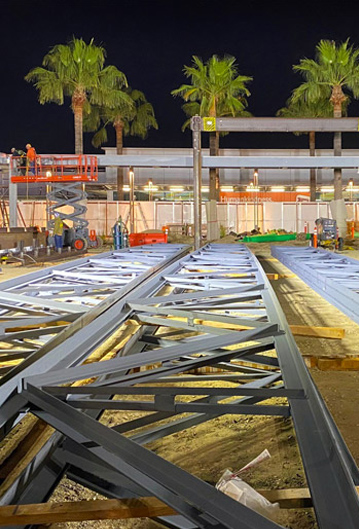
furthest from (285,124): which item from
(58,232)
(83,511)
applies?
(83,511)

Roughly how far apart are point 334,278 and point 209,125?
15210mm

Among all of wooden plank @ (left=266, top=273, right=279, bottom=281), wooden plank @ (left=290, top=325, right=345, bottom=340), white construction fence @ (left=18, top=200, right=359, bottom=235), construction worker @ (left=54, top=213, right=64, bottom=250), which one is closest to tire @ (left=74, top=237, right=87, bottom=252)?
construction worker @ (left=54, top=213, right=64, bottom=250)

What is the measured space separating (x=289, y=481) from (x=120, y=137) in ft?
126

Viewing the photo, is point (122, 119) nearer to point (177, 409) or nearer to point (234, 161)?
point (234, 161)

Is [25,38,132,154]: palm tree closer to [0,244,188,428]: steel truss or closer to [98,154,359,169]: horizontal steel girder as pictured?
[98,154,359,169]: horizontal steel girder

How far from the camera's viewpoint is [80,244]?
2330 centimetres

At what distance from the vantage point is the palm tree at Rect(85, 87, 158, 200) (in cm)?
3875

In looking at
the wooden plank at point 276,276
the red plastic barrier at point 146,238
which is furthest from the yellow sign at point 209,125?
the wooden plank at point 276,276

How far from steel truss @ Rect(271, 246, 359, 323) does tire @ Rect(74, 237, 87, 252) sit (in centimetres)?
1142

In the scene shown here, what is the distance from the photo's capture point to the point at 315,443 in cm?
251

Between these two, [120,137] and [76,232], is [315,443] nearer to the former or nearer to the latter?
[76,232]

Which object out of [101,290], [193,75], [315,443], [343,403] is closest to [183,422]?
[315,443]

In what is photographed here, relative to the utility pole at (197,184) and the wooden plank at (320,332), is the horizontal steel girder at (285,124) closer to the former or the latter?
the utility pole at (197,184)

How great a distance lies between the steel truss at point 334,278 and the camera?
22.5 feet
